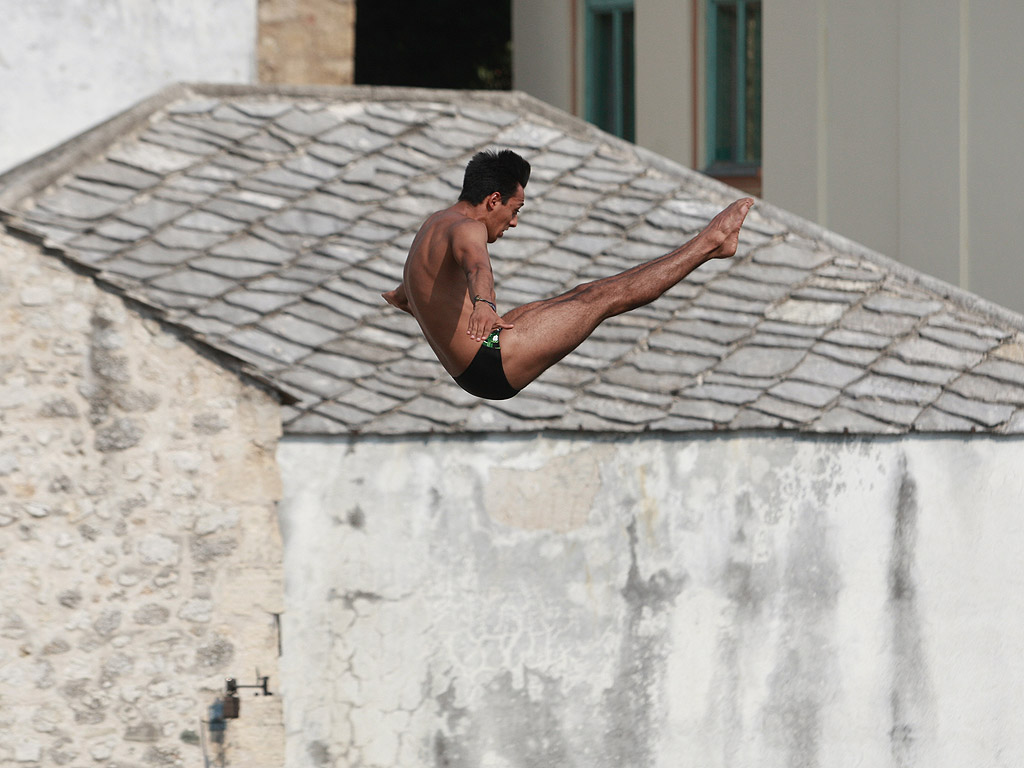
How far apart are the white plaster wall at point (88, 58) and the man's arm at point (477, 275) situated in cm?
791

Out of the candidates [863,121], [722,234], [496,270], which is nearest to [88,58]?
[496,270]

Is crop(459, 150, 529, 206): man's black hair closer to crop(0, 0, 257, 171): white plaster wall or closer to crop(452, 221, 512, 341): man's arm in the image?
crop(452, 221, 512, 341): man's arm

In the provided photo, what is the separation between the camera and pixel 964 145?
1217 centimetres

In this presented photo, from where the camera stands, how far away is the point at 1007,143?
1180 cm

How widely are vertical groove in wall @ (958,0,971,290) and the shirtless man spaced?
289 inches

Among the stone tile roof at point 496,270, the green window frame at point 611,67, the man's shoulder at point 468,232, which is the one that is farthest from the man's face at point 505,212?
the green window frame at point 611,67

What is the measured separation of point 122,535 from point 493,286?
377cm

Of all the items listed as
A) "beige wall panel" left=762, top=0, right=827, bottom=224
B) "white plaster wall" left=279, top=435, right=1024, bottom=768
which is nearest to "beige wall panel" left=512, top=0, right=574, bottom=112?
"beige wall panel" left=762, top=0, right=827, bottom=224

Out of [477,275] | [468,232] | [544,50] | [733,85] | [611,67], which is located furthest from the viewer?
[544,50]

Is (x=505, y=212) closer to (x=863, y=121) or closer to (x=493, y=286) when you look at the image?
(x=493, y=286)

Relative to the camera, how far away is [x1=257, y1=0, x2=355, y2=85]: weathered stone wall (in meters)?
12.7

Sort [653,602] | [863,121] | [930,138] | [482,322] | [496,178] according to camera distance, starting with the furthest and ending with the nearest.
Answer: [863,121] → [930,138] → [653,602] → [496,178] → [482,322]

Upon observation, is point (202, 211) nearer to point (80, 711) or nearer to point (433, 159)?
point (433, 159)

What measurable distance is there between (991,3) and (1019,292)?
2577 mm
